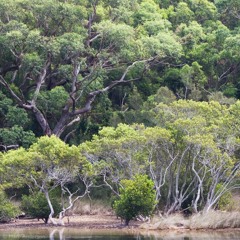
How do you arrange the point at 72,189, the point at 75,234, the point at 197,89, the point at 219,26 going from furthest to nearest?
the point at 219,26 < the point at 197,89 < the point at 72,189 < the point at 75,234

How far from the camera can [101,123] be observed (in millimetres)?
60469

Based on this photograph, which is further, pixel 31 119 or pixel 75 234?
pixel 31 119

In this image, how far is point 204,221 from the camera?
40844 mm

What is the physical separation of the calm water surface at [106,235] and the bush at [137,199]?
2.01 metres

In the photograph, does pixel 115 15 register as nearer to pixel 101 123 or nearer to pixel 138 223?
pixel 101 123

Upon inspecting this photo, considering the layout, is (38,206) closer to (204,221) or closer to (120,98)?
(204,221)

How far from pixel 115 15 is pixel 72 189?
1647 cm

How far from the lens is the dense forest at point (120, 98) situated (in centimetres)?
4478

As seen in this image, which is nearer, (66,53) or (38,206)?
(38,206)

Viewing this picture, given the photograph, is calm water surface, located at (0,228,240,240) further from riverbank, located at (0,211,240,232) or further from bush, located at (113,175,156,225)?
bush, located at (113,175,156,225)

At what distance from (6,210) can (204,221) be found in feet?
44.1

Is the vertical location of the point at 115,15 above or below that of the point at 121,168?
above

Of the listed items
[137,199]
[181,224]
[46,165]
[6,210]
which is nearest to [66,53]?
[46,165]

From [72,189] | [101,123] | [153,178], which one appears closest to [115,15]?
[101,123]
